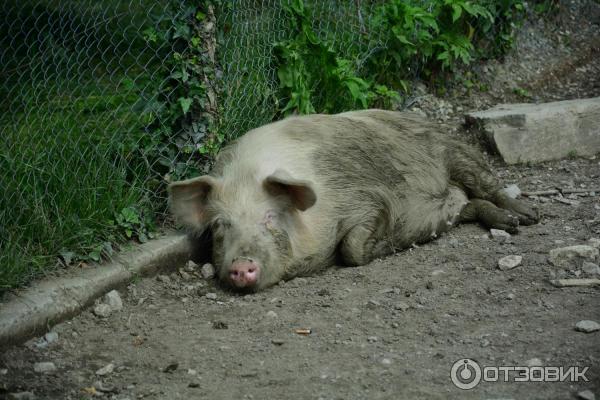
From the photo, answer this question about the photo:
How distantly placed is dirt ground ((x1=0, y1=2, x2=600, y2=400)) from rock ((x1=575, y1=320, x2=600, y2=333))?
0.13 feet

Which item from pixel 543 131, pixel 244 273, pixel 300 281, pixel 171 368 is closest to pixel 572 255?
pixel 300 281

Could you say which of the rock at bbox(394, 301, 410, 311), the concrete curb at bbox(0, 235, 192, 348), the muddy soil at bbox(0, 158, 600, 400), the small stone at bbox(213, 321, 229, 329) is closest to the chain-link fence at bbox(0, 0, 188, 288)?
the concrete curb at bbox(0, 235, 192, 348)

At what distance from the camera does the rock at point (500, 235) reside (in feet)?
19.0

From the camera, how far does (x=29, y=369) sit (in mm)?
4109

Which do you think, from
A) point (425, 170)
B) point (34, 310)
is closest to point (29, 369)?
point (34, 310)

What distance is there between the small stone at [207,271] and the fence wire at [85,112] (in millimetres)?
545

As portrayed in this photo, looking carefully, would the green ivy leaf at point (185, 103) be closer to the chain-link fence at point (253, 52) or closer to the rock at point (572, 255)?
the chain-link fence at point (253, 52)

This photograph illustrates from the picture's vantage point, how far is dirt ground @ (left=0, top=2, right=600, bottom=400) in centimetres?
386

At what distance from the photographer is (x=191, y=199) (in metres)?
5.44

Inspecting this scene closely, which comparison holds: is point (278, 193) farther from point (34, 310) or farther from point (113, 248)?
point (34, 310)

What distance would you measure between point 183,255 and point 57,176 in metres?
0.96

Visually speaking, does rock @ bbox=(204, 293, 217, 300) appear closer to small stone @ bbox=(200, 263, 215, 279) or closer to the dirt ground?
the dirt ground

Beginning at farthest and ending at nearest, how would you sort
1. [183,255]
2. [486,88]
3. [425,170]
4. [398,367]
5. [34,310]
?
[486,88] < [425,170] < [183,255] < [34,310] < [398,367]

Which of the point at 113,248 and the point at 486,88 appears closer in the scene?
the point at 113,248
